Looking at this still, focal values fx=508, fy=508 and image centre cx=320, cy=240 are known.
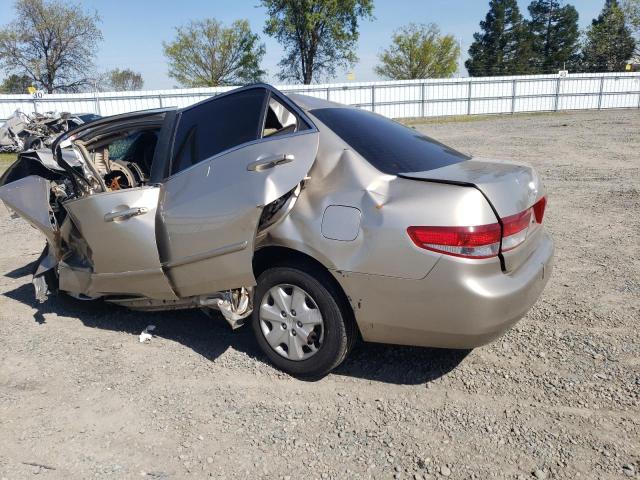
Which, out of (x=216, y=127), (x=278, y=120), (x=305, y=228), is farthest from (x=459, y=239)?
(x=216, y=127)

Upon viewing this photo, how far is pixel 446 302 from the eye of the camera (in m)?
2.62

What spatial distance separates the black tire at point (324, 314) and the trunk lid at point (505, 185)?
0.79 meters

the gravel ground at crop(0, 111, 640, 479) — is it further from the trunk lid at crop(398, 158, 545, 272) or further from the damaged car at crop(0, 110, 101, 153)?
the damaged car at crop(0, 110, 101, 153)

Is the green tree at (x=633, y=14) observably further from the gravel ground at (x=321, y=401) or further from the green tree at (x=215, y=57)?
the gravel ground at (x=321, y=401)

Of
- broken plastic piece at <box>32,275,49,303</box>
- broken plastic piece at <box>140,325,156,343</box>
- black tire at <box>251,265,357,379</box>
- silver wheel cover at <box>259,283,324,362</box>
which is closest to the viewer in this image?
black tire at <box>251,265,357,379</box>

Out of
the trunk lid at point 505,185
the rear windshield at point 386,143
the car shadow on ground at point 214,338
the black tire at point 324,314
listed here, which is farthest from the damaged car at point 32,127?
the trunk lid at point 505,185

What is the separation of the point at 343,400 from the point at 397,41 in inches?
2209

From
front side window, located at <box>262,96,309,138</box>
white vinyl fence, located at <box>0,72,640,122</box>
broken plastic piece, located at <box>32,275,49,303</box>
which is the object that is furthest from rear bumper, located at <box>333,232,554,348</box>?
white vinyl fence, located at <box>0,72,640,122</box>

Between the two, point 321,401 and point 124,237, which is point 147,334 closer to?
point 124,237

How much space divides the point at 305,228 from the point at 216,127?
3.63 feet

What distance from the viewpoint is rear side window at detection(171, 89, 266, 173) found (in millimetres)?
3389

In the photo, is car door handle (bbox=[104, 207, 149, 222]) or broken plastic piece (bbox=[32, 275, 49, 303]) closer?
car door handle (bbox=[104, 207, 149, 222])

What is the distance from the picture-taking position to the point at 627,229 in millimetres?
6078

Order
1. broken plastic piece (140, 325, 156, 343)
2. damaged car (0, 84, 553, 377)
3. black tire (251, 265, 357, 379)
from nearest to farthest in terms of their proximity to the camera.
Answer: damaged car (0, 84, 553, 377)
black tire (251, 265, 357, 379)
broken plastic piece (140, 325, 156, 343)
